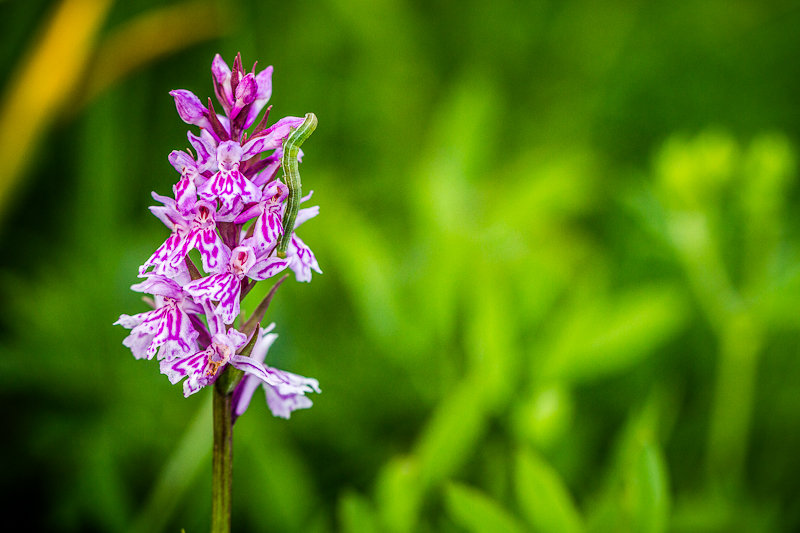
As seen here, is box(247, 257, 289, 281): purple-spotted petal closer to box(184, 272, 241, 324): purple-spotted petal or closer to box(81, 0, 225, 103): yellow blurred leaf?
box(184, 272, 241, 324): purple-spotted petal

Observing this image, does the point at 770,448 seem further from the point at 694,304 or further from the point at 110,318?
the point at 110,318

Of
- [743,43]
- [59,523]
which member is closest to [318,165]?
[59,523]

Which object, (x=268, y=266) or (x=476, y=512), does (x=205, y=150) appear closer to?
(x=268, y=266)

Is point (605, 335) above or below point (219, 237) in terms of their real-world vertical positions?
above

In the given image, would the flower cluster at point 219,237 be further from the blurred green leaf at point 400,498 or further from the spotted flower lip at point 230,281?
the blurred green leaf at point 400,498

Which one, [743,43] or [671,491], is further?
[743,43]

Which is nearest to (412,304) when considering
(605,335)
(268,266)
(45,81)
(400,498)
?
(605,335)
